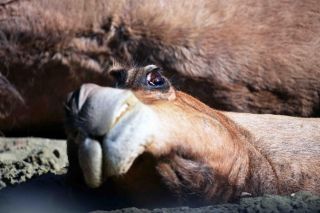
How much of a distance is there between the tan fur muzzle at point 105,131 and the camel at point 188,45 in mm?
1796

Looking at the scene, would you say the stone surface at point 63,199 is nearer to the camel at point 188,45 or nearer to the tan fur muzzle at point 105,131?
the tan fur muzzle at point 105,131

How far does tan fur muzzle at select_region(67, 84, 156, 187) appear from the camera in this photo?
237 centimetres

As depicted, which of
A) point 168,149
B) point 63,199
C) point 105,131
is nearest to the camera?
point 105,131

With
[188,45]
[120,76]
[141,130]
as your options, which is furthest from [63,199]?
[188,45]

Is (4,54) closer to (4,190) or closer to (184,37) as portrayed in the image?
(184,37)

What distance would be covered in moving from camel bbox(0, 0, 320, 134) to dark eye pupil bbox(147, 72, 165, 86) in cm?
136

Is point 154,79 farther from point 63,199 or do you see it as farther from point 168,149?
point 63,199

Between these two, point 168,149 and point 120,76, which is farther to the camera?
point 120,76

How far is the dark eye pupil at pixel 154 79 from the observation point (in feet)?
9.29

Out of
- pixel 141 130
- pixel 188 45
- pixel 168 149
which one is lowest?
pixel 188 45

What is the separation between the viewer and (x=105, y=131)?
2369 millimetres

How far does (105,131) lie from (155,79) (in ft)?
1.71

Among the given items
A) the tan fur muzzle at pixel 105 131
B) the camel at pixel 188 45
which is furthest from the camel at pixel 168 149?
the camel at pixel 188 45

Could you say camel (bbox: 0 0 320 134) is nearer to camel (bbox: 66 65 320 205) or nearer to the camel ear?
camel (bbox: 66 65 320 205)
